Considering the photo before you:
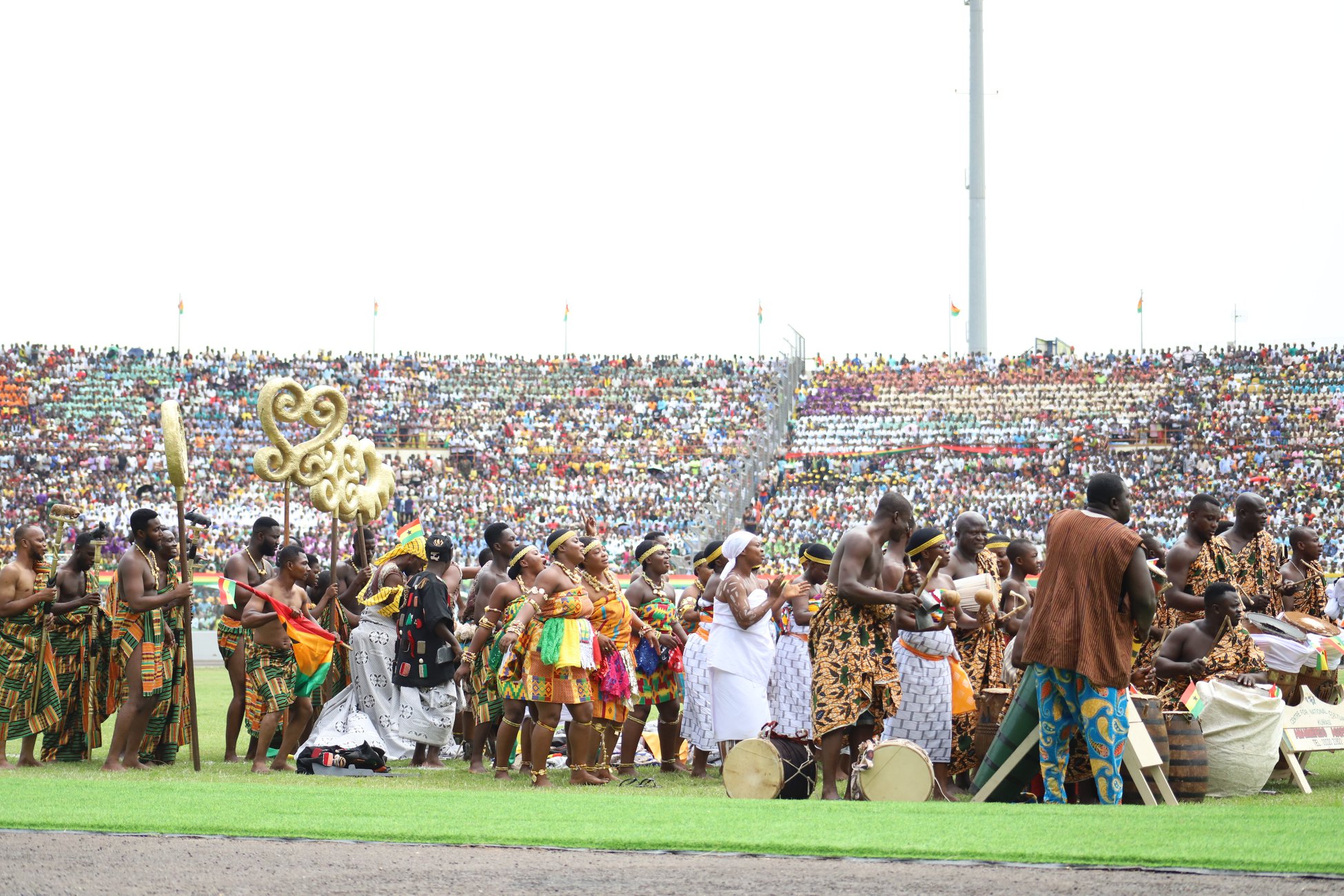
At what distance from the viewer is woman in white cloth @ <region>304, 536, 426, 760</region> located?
429 inches

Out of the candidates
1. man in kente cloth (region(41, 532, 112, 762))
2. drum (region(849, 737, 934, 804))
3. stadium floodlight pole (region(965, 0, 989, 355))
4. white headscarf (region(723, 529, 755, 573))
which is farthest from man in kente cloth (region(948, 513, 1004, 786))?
stadium floodlight pole (region(965, 0, 989, 355))

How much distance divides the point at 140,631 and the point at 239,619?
69 centimetres

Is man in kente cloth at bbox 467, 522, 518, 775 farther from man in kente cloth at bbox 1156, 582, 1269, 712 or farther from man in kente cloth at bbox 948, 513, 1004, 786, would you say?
man in kente cloth at bbox 1156, 582, 1269, 712

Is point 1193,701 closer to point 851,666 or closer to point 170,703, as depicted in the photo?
point 851,666

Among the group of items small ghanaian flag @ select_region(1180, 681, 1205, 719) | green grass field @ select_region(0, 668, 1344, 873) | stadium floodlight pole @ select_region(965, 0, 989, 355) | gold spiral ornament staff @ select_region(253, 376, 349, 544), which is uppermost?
stadium floodlight pole @ select_region(965, 0, 989, 355)

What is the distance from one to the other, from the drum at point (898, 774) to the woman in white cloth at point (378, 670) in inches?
160

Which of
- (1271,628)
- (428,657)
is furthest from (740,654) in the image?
(1271,628)

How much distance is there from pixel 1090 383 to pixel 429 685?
3321cm

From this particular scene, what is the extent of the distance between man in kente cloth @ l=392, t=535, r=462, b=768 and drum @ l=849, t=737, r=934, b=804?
3553mm

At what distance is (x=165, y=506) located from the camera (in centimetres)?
3534

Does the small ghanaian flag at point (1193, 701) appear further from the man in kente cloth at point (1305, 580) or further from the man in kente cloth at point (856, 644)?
the man in kente cloth at point (1305, 580)

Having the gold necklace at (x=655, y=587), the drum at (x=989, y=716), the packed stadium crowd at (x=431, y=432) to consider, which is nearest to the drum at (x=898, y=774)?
the drum at (x=989, y=716)

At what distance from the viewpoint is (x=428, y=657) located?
34.4 feet

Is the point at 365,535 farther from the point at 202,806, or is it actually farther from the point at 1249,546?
the point at 1249,546
